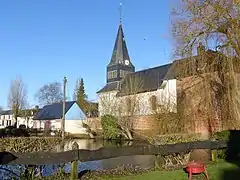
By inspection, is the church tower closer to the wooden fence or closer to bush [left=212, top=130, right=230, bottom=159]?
bush [left=212, top=130, right=230, bottom=159]

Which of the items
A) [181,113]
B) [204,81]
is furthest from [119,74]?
[204,81]

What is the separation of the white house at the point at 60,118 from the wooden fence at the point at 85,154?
3317 cm

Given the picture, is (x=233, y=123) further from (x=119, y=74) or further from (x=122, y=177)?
(x=119, y=74)

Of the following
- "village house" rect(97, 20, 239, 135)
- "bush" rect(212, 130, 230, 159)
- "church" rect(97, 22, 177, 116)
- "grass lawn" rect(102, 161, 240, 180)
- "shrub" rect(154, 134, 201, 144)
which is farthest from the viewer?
"church" rect(97, 22, 177, 116)

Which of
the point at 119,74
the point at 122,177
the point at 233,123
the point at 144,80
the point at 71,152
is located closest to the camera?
the point at 71,152

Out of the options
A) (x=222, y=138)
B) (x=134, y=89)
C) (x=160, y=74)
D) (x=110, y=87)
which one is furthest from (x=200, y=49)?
(x=110, y=87)

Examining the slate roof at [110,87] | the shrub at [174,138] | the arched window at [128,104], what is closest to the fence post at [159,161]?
the shrub at [174,138]

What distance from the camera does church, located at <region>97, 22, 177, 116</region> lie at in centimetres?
3419

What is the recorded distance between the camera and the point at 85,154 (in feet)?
26.5

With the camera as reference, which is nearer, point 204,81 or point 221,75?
point 221,75

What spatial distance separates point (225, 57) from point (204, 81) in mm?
3222

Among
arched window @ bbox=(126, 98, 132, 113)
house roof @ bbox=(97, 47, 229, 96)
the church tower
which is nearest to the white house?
house roof @ bbox=(97, 47, 229, 96)

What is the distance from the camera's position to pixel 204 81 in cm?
1853

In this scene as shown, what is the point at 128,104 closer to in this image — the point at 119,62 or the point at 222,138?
the point at 222,138
